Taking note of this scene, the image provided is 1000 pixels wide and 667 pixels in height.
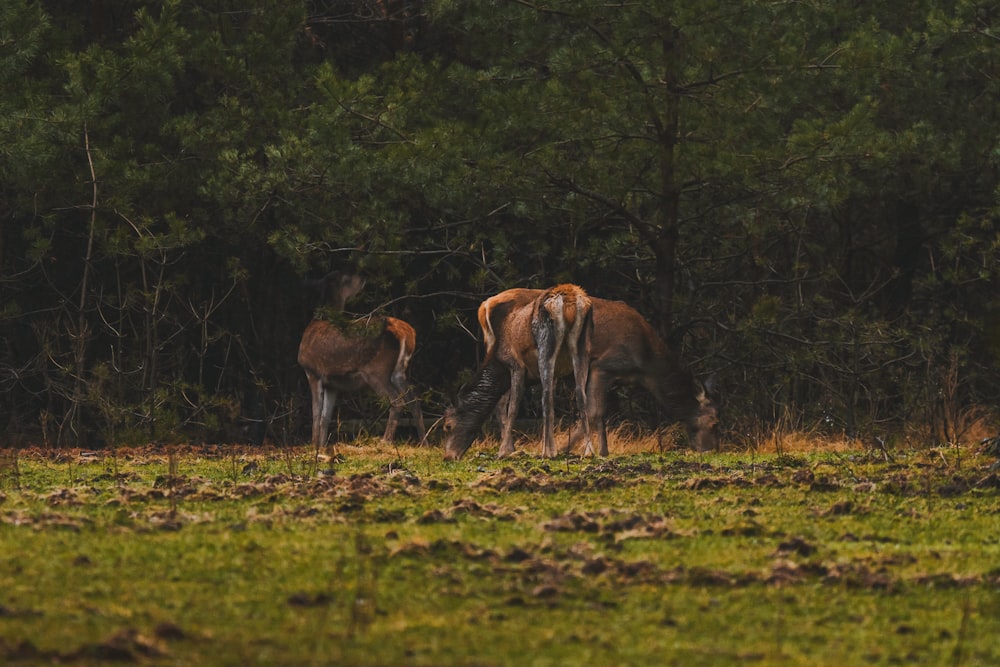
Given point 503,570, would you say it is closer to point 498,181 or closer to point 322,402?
point 498,181

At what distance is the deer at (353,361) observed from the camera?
20.6 m

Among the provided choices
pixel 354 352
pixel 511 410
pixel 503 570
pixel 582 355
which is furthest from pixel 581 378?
pixel 503 570

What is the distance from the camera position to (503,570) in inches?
301

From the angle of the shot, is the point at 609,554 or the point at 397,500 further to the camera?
the point at 397,500

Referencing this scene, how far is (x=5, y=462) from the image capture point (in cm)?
1406

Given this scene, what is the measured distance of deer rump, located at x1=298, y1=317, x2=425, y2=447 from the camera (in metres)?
20.6

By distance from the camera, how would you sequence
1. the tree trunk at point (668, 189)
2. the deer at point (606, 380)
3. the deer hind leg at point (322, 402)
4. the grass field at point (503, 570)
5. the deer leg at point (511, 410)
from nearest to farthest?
the grass field at point (503, 570), the deer leg at point (511, 410), the deer at point (606, 380), the tree trunk at point (668, 189), the deer hind leg at point (322, 402)

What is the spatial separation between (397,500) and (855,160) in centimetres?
999

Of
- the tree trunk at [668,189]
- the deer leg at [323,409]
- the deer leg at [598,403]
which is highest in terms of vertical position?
the tree trunk at [668,189]

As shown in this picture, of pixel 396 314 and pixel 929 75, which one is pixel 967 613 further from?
pixel 396 314

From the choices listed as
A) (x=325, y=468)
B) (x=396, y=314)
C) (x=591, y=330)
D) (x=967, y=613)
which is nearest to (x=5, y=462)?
(x=325, y=468)

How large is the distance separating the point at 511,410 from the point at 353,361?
4110mm

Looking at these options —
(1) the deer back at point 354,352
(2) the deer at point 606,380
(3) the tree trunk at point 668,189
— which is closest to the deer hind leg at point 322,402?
(1) the deer back at point 354,352

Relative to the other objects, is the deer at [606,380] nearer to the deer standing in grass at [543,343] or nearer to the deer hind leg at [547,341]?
the deer standing in grass at [543,343]
